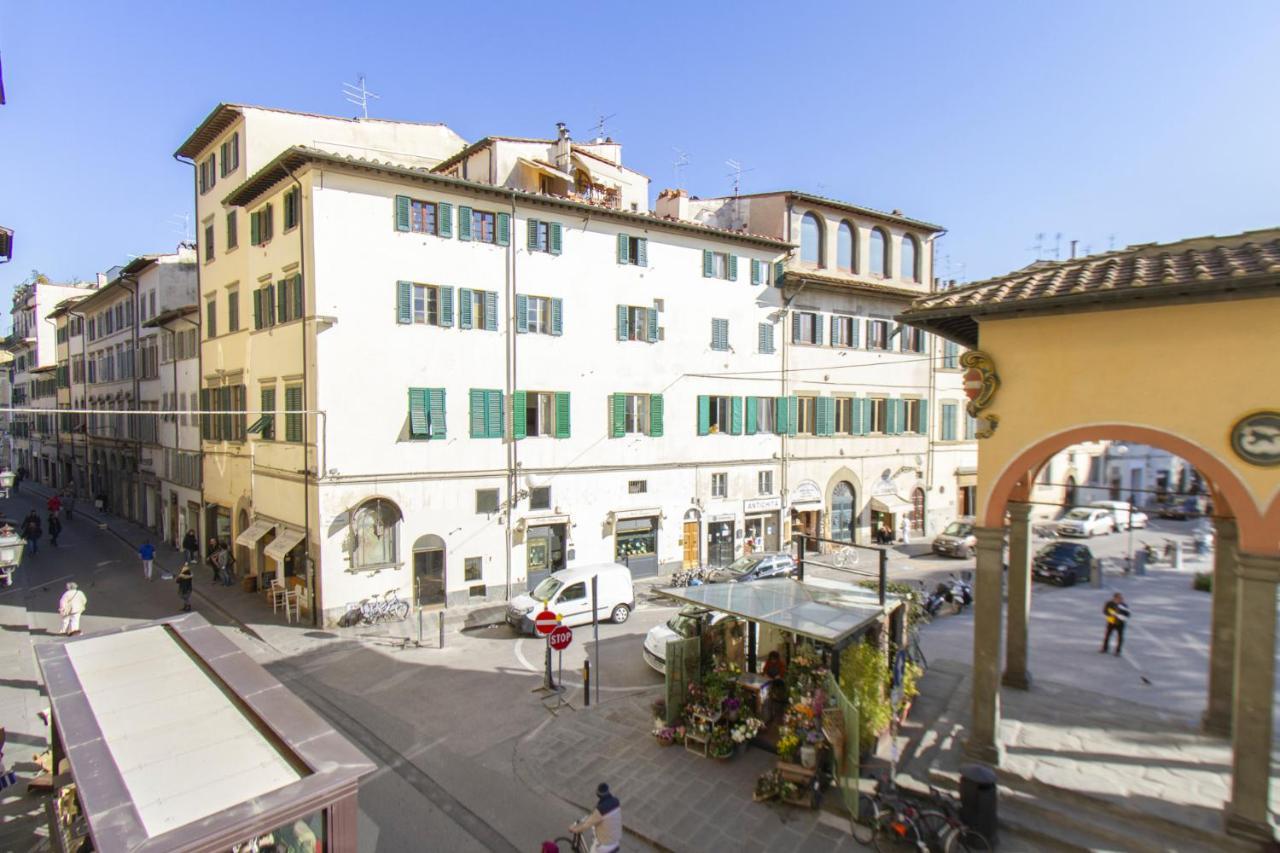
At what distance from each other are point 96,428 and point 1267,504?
56927mm

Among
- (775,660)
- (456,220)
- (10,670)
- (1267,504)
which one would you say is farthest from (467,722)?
(456,220)

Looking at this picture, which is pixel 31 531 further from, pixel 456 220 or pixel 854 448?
A: pixel 854 448

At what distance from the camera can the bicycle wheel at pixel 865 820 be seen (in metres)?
9.05

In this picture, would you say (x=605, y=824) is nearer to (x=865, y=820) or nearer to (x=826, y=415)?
(x=865, y=820)

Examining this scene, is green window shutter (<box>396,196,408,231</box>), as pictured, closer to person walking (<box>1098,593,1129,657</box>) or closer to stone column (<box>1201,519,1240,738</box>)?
stone column (<box>1201,519,1240,738</box>)

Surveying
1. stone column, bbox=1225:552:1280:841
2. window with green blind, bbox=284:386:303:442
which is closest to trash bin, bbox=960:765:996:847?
stone column, bbox=1225:552:1280:841

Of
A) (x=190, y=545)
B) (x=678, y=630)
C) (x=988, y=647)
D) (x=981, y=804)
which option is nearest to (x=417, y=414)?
(x=678, y=630)

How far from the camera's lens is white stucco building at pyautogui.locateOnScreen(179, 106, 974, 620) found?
20.2 metres

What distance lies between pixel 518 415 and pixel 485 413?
3.72 feet

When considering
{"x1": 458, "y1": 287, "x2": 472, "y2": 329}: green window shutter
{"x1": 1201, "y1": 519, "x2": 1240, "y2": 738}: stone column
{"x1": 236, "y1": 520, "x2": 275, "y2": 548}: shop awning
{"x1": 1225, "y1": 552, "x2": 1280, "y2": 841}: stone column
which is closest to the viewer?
{"x1": 1225, "y1": 552, "x2": 1280, "y2": 841}: stone column

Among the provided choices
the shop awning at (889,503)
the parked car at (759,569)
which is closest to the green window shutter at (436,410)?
the parked car at (759,569)

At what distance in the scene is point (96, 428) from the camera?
44.1m

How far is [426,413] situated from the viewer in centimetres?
2092

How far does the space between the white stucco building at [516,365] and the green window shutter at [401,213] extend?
0.22ft
